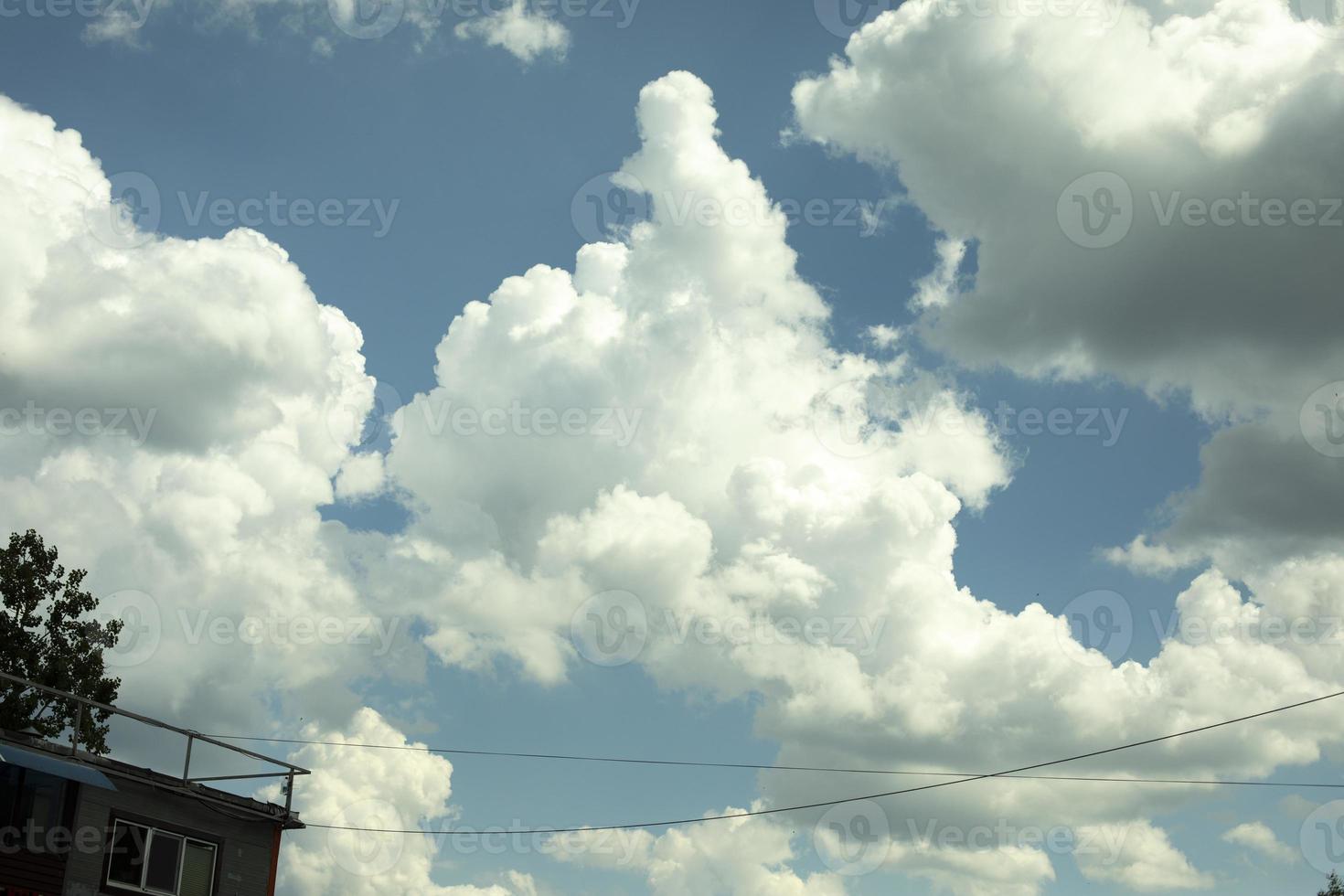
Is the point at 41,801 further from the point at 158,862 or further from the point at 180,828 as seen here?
the point at 180,828

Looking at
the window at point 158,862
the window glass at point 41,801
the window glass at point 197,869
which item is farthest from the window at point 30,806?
the window glass at point 197,869

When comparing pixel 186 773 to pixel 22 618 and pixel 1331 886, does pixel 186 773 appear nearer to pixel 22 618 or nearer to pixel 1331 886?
pixel 22 618

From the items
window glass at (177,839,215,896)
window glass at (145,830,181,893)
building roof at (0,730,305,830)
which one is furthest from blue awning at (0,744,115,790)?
window glass at (177,839,215,896)

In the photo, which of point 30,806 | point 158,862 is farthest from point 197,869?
point 30,806

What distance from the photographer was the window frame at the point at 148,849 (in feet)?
84.3

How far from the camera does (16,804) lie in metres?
24.4

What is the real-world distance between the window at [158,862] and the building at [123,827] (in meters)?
0.02

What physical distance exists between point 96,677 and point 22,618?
3.52 meters

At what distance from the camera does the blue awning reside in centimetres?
2383

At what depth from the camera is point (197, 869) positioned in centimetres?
2759

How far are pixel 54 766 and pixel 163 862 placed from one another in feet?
13.0

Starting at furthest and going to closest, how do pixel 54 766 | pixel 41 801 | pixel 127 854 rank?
pixel 127 854
pixel 41 801
pixel 54 766

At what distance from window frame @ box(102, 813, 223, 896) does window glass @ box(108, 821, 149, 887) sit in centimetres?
2

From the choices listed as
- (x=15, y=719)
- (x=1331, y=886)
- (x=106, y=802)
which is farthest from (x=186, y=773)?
(x=1331, y=886)
